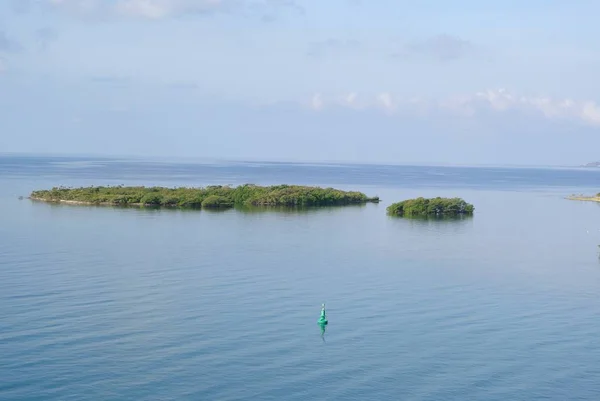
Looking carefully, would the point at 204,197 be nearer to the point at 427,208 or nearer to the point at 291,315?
the point at 427,208

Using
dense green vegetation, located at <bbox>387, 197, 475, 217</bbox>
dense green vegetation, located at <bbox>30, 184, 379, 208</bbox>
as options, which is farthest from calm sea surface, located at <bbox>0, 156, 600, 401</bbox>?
dense green vegetation, located at <bbox>30, 184, 379, 208</bbox>

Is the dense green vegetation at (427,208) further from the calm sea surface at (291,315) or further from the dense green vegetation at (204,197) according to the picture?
the calm sea surface at (291,315)

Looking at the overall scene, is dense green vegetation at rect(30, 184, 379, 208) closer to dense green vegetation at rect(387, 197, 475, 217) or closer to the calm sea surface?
dense green vegetation at rect(387, 197, 475, 217)

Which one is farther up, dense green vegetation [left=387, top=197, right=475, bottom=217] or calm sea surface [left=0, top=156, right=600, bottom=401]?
dense green vegetation [left=387, top=197, right=475, bottom=217]

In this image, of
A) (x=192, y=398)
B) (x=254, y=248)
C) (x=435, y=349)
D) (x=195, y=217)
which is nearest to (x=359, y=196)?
(x=195, y=217)

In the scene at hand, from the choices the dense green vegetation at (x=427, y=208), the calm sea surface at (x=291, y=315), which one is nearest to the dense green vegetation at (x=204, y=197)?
the dense green vegetation at (x=427, y=208)

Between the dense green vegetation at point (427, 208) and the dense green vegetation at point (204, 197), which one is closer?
the dense green vegetation at point (427, 208)
